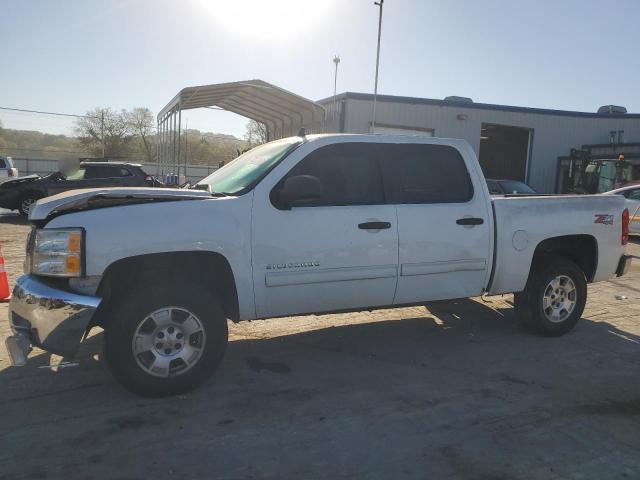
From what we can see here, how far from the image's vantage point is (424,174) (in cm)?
486

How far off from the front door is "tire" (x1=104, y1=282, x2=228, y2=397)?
0.44m

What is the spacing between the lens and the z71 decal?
A: 5.58 metres

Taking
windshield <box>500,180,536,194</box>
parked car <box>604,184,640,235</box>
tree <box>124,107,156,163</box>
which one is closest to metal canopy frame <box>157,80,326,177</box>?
windshield <box>500,180,536,194</box>

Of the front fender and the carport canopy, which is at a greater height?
the carport canopy

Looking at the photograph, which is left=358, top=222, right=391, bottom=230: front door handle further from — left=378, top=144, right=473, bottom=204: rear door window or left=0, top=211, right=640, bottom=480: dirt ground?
left=0, top=211, right=640, bottom=480: dirt ground

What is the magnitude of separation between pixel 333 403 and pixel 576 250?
11.4 ft

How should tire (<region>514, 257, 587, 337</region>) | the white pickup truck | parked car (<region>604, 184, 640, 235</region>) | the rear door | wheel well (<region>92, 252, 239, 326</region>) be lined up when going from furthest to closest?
parked car (<region>604, 184, 640, 235</region>) < tire (<region>514, 257, 587, 337</region>) < the rear door < wheel well (<region>92, 252, 239, 326</region>) < the white pickup truck

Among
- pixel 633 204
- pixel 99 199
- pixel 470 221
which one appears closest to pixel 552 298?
pixel 470 221

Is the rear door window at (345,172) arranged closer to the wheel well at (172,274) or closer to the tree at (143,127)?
the wheel well at (172,274)

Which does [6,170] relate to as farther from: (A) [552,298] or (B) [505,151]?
(B) [505,151]

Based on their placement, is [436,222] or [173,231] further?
[436,222]

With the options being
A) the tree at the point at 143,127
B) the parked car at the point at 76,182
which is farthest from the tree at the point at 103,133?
the parked car at the point at 76,182

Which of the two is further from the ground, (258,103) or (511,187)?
(258,103)

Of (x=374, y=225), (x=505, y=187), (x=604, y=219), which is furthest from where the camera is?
(x=505, y=187)
